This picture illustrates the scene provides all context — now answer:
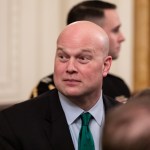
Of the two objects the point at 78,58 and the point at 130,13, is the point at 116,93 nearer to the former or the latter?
the point at 78,58

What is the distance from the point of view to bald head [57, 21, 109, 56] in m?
1.43

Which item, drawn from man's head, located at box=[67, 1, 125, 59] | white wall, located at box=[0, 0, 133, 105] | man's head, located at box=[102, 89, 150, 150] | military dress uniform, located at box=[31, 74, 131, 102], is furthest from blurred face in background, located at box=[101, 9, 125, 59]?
man's head, located at box=[102, 89, 150, 150]

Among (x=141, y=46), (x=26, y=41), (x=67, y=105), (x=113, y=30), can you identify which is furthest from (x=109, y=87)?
(x=141, y=46)

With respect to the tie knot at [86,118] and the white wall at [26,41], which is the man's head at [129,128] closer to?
the tie knot at [86,118]

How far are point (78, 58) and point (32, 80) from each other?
1.93 m

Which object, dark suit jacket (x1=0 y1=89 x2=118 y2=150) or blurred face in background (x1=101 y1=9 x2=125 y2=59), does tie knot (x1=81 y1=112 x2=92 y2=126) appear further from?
blurred face in background (x1=101 y1=9 x2=125 y2=59)

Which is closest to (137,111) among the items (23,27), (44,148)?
(44,148)

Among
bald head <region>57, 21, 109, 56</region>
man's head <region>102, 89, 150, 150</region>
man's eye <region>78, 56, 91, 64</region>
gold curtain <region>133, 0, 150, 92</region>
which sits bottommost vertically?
gold curtain <region>133, 0, 150, 92</region>

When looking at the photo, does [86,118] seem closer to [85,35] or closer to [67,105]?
[67,105]

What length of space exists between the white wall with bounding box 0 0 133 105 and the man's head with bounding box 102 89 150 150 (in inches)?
105

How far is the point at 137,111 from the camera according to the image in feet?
1.84

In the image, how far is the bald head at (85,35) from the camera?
1426 millimetres

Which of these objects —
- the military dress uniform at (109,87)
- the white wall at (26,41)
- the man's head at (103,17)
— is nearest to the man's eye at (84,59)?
the military dress uniform at (109,87)

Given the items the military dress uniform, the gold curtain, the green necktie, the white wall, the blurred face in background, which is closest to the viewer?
the green necktie
